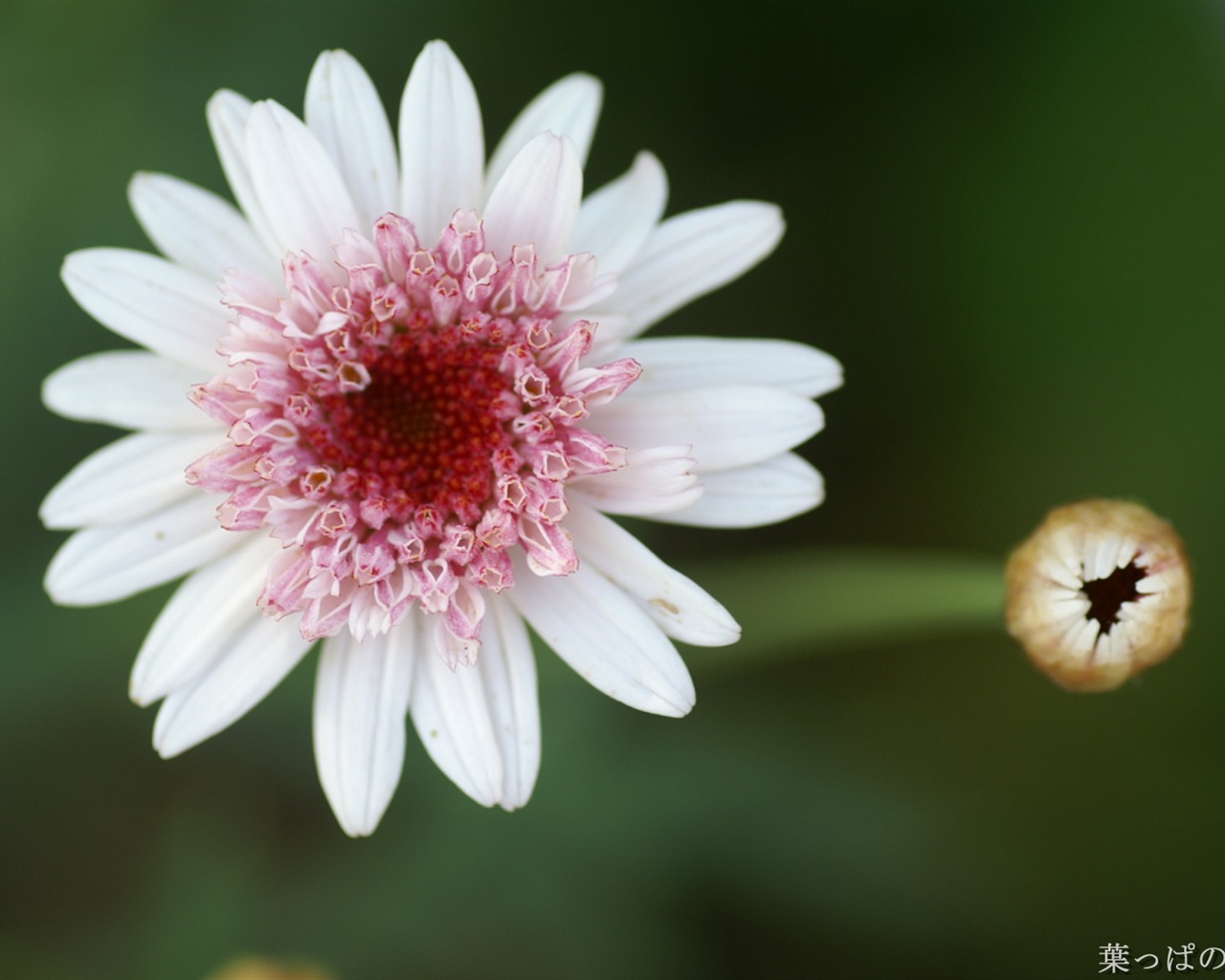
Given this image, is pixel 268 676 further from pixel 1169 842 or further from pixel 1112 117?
pixel 1112 117

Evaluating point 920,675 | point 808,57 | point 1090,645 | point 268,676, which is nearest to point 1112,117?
point 808,57

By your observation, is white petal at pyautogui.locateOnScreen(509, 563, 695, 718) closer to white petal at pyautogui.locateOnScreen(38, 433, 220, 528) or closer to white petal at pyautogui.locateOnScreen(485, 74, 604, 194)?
white petal at pyautogui.locateOnScreen(38, 433, 220, 528)

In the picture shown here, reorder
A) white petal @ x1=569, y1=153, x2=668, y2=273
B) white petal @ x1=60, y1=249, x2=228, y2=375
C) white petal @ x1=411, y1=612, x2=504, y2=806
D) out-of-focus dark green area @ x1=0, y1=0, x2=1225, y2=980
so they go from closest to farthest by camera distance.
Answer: white petal @ x1=411, y1=612, x2=504, y2=806, white petal @ x1=60, y1=249, x2=228, y2=375, white petal @ x1=569, y1=153, x2=668, y2=273, out-of-focus dark green area @ x1=0, y1=0, x2=1225, y2=980

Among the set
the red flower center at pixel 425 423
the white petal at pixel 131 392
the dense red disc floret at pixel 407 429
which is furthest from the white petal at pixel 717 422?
the white petal at pixel 131 392

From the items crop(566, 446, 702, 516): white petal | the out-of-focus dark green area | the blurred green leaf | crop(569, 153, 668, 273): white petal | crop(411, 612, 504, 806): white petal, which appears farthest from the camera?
the out-of-focus dark green area

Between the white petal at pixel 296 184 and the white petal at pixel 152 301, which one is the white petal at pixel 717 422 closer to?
the white petal at pixel 296 184

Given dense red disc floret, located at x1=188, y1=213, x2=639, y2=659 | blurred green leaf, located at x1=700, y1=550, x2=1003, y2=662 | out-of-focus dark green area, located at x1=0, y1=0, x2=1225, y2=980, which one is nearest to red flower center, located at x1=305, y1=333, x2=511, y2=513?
dense red disc floret, located at x1=188, y1=213, x2=639, y2=659
